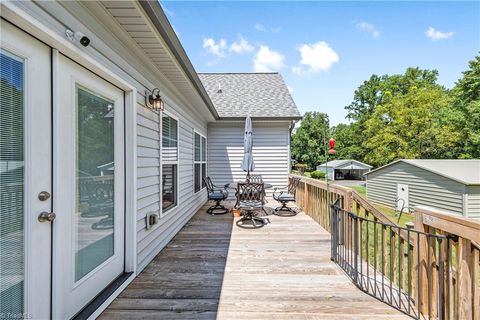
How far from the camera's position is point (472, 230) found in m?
1.61

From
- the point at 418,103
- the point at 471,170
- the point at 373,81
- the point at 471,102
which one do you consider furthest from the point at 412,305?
the point at 373,81

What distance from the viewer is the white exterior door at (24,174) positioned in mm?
1377

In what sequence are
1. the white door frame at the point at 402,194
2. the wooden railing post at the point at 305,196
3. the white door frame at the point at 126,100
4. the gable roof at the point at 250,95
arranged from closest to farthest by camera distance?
the white door frame at the point at 126,100
the wooden railing post at the point at 305,196
the gable roof at the point at 250,95
the white door frame at the point at 402,194

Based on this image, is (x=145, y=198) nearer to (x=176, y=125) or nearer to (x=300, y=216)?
(x=176, y=125)

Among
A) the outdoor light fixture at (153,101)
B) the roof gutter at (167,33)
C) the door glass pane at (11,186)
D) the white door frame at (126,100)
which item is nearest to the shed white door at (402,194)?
the roof gutter at (167,33)

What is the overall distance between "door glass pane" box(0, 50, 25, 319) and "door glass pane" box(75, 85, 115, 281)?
48cm

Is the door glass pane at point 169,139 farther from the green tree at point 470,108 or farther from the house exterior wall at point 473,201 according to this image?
the green tree at point 470,108

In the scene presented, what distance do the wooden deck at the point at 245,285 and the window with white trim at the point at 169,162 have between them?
70cm

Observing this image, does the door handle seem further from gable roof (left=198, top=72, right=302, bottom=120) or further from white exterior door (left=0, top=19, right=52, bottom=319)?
gable roof (left=198, top=72, right=302, bottom=120)

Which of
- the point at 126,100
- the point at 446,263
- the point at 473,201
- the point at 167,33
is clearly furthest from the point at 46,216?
the point at 473,201

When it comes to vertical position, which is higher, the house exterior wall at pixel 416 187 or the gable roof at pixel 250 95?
the gable roof at pixel 250 95

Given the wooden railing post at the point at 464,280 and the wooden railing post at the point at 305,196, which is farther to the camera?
the wooden railing post at the point at 305,196

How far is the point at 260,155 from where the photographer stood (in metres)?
8.27

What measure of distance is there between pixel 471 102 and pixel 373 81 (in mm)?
15335
